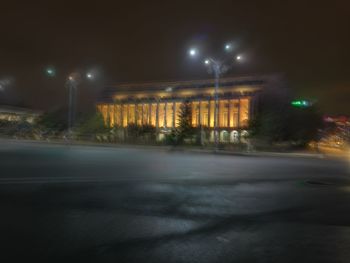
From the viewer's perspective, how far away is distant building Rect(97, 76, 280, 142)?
93.9m

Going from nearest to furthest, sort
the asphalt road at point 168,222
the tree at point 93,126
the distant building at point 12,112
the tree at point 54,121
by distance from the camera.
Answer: the asphalt road at point 168,222
the tree at point 93,126
the tree at point 54,121
the distant building at point 12,112

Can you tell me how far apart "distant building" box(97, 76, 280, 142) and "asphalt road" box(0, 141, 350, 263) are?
254 ft

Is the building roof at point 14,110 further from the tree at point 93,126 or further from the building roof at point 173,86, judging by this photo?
the tree at point 93,126

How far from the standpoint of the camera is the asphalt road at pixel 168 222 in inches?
224

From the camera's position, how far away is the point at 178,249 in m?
5.89

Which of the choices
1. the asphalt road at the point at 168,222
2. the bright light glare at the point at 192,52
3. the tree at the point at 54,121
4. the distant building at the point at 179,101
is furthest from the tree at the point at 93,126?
the asphalt road at the point at 168,222

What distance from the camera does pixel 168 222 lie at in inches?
298

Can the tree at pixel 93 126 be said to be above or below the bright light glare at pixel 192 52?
below

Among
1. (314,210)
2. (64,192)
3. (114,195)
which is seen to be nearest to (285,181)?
(314,210)

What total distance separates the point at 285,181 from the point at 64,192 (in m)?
8.45

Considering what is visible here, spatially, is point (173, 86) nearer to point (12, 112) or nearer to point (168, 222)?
point (12, 112)

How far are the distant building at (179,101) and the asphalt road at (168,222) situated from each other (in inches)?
3043

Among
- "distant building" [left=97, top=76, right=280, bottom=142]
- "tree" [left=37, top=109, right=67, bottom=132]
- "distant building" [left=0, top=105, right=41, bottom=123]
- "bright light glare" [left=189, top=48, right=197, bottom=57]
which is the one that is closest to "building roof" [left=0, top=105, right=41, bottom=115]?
A: "distant building" [left=0, top=105, right=41, bottom=123]

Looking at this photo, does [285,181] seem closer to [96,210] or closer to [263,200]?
[263,200]
